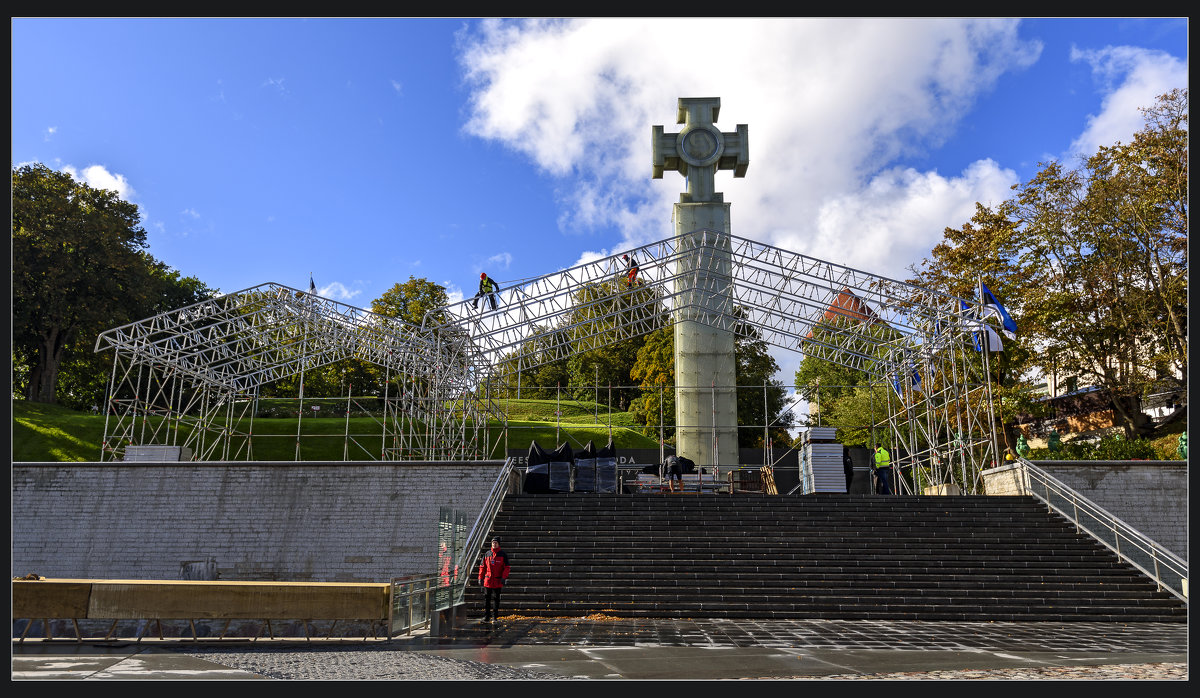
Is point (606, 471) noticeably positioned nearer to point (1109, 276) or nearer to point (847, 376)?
point (1109, 276)

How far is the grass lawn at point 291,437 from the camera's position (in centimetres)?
2722

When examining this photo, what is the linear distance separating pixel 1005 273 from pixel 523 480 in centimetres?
1937

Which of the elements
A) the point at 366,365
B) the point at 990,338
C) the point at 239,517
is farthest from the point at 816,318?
the point at 366,365

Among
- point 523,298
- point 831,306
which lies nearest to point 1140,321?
point 831,306

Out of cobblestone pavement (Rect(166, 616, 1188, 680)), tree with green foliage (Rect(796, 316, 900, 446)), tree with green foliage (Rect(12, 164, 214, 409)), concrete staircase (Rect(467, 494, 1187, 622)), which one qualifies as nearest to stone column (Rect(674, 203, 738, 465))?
tree with green foliage (Rect(796, 316, 900, 446))

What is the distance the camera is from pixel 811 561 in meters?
13.6

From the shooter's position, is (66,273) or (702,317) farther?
(66,273)

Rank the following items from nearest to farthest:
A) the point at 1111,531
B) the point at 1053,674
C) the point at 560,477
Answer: the point at 1053,674, the point at 1111,531, the point at 560,477

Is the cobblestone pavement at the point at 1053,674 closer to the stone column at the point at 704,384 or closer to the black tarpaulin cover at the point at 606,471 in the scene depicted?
the black tarpaulin cover at the point at 606,471

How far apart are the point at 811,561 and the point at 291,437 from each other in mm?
21337

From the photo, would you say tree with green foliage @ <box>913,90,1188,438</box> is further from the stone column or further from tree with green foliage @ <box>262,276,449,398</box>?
tree with green foliage @ <box>262,276,449,398</box>

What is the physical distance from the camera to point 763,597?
40.3ft

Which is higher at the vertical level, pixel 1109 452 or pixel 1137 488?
pixel 1109 452

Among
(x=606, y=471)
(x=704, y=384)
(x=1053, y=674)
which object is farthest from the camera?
(x=704, y=384)
